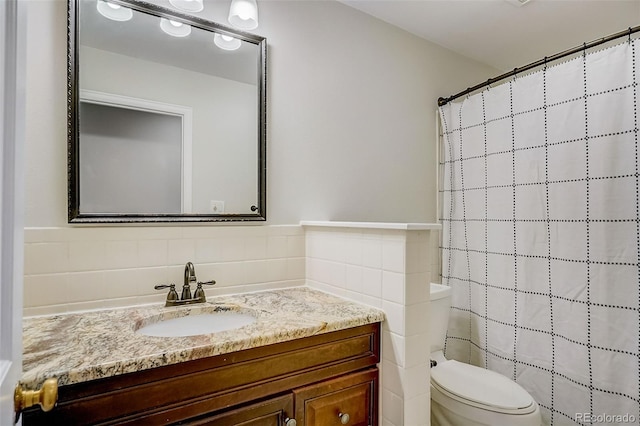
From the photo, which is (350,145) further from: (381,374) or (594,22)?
(594,22)

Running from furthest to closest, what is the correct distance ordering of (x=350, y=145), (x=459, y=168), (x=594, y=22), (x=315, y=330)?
(x=459, y=168)
(x=594, y=22)
(x=350, y=145)
(x=315, y=330)

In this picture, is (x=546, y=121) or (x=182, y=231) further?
(x=546, y=121)

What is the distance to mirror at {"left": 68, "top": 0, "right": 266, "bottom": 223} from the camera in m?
1.24

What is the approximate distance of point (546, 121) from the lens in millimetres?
1704

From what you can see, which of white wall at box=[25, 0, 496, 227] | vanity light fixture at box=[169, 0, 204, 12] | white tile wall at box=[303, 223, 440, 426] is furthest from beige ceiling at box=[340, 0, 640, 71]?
white tile wall at box=[303, 223, 440, 426]

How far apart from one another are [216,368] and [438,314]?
129 centimetres

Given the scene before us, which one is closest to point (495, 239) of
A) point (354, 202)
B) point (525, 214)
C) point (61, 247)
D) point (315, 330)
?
point (525, 214)

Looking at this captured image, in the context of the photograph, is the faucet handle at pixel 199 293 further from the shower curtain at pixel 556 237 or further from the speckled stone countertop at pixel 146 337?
the shower curtain at pixel 556 237

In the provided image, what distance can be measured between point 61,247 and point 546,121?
2186mm

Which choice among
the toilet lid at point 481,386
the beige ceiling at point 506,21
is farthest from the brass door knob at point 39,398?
the beige ceiling at point 506,21

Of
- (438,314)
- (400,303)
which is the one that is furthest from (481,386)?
(400,303)

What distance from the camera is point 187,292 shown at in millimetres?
1330

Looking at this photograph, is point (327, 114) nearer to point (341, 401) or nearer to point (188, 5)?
point (188, 5)

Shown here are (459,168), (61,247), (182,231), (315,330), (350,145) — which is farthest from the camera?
(459,168)
